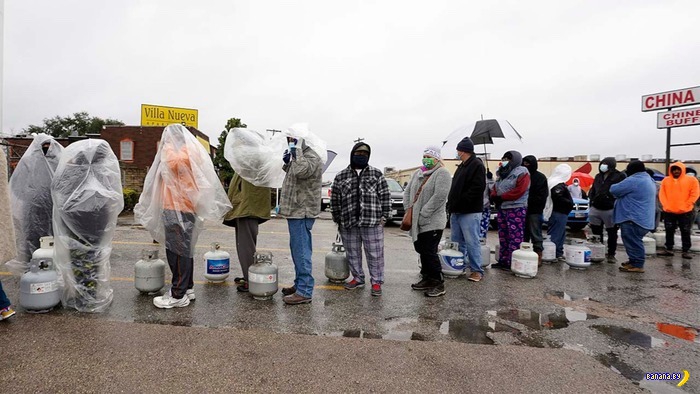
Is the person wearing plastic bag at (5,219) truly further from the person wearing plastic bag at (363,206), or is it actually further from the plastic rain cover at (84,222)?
the person wearing plastic bag at (363,206)

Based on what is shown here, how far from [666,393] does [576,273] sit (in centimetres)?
399

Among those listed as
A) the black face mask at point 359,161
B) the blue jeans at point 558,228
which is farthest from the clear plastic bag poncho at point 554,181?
the black face mask at point 359,161

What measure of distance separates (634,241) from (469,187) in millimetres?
3439

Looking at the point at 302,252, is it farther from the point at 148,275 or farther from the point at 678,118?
the point at 678,118

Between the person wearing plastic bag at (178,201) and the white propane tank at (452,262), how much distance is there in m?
3.25

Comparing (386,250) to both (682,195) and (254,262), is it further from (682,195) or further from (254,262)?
(682,195)

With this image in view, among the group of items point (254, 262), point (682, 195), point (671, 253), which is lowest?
point (671, 253)

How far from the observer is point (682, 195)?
25.5ft

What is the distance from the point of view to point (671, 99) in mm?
11680

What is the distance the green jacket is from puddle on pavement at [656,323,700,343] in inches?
170

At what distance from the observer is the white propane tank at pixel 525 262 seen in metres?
5.57

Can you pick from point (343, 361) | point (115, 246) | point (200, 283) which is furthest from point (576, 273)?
point (115, 246)

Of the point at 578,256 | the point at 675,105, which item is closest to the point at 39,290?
the point at 578,256

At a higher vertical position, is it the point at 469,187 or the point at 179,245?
the point at 469,187
